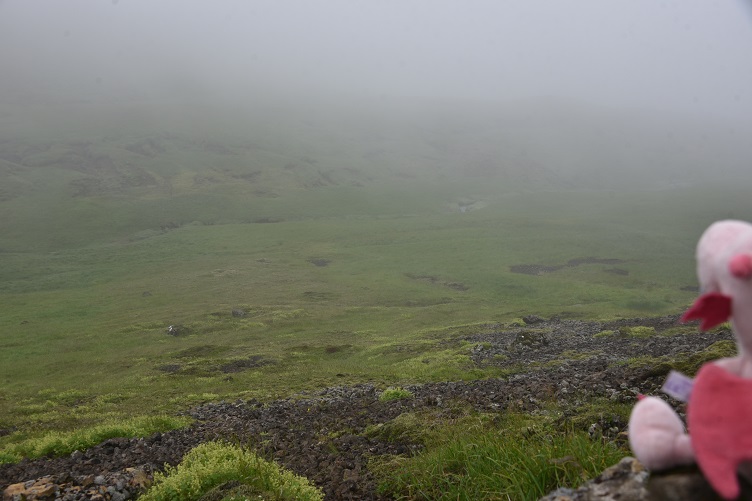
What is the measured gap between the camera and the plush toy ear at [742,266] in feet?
9.48

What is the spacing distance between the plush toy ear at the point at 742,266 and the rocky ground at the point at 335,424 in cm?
657

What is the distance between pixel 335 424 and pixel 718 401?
47.8 ft

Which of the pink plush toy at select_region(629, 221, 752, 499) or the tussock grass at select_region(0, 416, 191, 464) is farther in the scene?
the tussock grass at select_region(0, 416, 191, 464)

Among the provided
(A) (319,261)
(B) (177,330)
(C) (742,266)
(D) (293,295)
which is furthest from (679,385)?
(A) (319,261)

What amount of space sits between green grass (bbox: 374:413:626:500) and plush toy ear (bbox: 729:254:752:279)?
3810mm

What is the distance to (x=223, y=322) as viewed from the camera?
56719 millimetres

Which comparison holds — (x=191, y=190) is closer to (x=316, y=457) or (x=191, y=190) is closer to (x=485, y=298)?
(x=485, y=298)

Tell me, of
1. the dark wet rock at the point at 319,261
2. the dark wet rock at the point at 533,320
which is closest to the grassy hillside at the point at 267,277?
the dark wet rock at the point at 319,261

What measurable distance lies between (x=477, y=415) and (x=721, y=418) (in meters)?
11.6

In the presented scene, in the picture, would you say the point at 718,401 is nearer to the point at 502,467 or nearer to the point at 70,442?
the point at 502,467

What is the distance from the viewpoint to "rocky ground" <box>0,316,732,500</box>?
31.5 ft

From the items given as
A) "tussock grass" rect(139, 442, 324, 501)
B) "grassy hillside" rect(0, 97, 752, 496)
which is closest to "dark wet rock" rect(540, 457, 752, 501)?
"tussock grass" rect(139, 442, 324, 501)

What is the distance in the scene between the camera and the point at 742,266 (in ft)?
9.48

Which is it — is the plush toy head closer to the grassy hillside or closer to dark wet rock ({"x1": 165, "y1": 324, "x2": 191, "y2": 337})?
the grassy hillside
